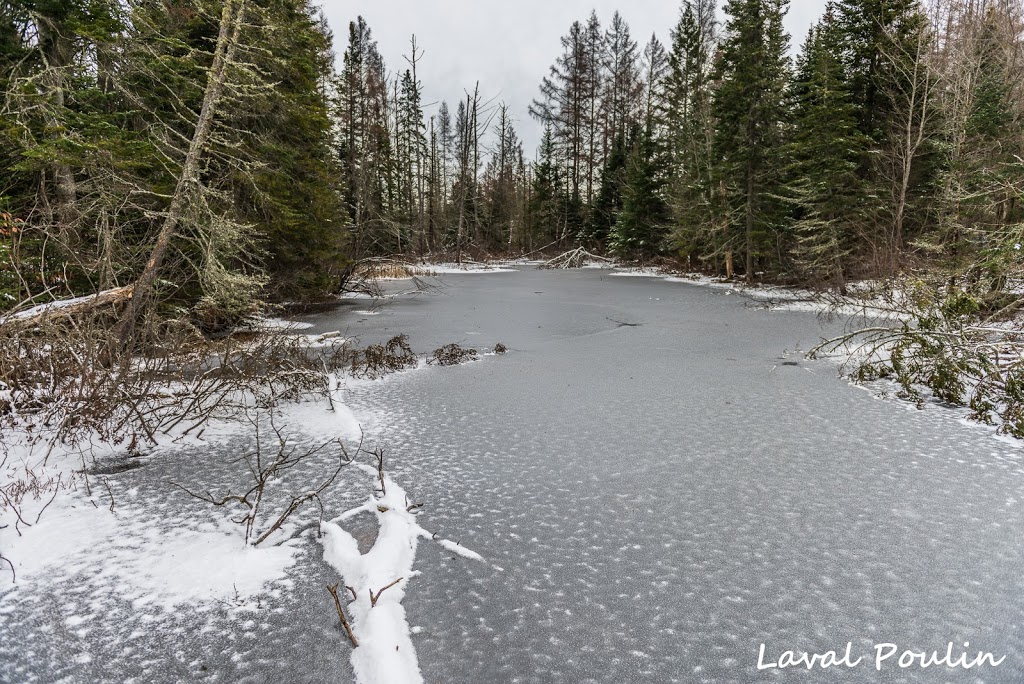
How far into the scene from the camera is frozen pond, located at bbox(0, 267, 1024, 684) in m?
2.56

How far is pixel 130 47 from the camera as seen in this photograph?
330 inches

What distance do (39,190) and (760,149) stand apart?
2111cm

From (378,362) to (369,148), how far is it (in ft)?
69.6

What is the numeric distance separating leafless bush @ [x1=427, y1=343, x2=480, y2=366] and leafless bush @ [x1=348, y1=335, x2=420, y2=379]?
0.31m

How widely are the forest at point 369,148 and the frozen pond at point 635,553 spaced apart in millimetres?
4387

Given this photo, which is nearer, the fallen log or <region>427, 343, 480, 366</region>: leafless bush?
the fallen log

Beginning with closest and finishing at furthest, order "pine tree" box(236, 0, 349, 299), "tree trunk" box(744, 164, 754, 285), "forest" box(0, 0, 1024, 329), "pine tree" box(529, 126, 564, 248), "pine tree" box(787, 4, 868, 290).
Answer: "forest" box(0, 0, 1024, 329) → "pine tree" box(236, 0, 349, 299) → "pine tree" box(787, 4, 868, 290) → "tree trunk" box(744, 164, 754, 285) → "pine tree" box(529, 126, 564, 248)

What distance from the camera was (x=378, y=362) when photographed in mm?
8445

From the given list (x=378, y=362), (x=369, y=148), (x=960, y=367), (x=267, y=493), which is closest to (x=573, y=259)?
(x=369, y=148)
